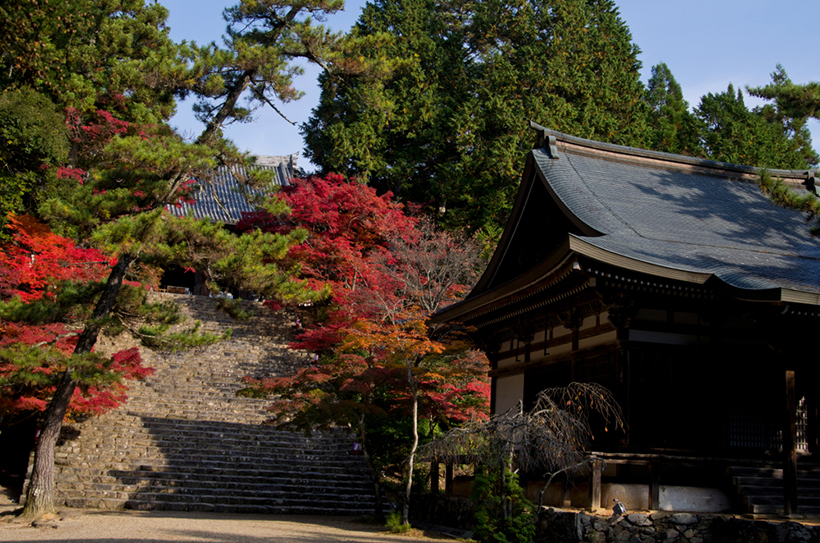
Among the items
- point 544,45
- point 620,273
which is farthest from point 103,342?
point 544,45

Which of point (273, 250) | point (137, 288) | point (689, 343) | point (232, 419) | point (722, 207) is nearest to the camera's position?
point (689, 343)

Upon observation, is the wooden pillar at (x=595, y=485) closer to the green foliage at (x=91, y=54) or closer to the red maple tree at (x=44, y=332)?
the red maple tree at (x=44, y=332)

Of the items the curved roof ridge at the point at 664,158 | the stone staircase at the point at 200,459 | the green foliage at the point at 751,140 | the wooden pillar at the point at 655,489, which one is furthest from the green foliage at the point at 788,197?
the green foliage at the point at 751,140

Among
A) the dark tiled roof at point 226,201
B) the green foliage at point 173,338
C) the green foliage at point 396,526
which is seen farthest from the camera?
the dark tiled roof at point 226,201

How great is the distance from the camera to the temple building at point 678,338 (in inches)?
314

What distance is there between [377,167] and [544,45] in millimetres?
8732

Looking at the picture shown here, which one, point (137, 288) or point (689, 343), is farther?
point (137, 288)

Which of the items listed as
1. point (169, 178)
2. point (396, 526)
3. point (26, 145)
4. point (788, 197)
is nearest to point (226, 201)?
point (26, 145)

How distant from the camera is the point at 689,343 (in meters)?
9.01

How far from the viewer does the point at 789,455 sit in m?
7.82

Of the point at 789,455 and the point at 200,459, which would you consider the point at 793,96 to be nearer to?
the point at 789,455

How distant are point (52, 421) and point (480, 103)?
21.0 meters

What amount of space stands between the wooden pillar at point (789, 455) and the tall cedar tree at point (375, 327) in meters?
4.81

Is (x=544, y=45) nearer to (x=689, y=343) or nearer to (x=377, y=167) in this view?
(x=377, y=167)
